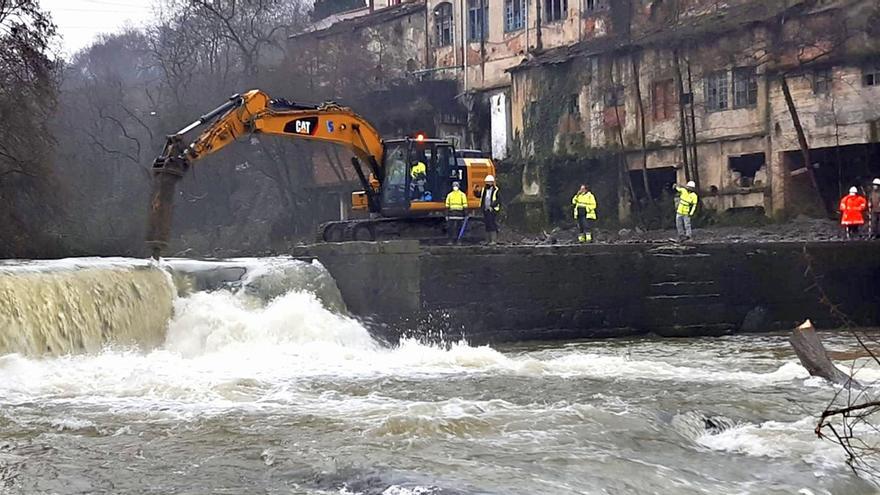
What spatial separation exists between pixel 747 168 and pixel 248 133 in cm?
1750

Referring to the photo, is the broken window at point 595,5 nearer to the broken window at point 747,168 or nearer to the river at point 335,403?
the broken window at point 747,168

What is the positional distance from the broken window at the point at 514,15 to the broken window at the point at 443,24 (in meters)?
3.28

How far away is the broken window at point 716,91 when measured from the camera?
29.9 meters

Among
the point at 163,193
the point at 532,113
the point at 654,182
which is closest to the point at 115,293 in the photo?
the point at 163,193

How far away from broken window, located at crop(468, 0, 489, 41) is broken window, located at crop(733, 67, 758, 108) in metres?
12.4

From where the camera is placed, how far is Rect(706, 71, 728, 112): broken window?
2988 cm

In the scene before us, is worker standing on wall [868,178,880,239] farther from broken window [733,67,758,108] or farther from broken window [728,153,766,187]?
broken window [733,67,758,108]

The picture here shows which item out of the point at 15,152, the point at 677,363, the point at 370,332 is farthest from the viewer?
the point at 15,152

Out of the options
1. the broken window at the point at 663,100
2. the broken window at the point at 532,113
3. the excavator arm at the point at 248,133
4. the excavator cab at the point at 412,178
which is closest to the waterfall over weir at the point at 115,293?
the excavator arm at the point at 248,133

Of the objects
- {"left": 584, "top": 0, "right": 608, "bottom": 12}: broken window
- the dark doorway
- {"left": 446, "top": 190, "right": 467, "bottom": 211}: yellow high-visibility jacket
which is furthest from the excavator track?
{"left": 584, "top": 0, "right": 608, "bottom": 12}: broken window

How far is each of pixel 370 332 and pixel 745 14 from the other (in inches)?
735

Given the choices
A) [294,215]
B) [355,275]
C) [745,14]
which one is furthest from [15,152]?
[745,14]

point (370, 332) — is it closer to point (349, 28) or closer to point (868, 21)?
point (868, 21)

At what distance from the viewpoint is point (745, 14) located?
1165 inches
